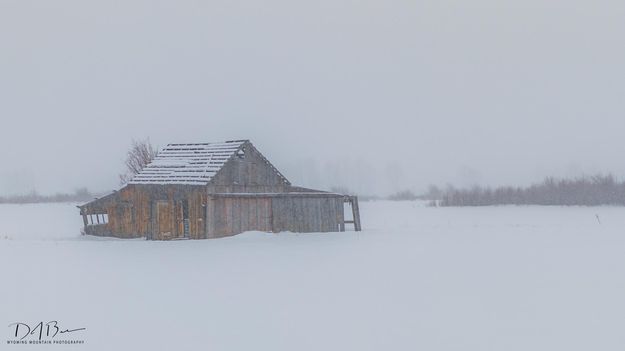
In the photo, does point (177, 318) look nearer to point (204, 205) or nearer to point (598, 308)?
point (598, 308)

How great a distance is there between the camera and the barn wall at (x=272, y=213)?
29.3 m

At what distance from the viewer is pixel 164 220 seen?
30000 mm

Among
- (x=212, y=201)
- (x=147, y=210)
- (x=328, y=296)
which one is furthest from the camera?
(x=147, y=210)

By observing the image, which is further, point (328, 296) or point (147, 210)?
point (147, 210)

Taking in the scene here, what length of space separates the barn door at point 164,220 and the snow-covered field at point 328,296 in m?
6.34

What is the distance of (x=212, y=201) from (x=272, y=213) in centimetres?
338

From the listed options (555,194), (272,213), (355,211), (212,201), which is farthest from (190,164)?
(555,194)

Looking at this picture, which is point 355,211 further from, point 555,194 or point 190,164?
point 555,194

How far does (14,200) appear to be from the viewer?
103 metres

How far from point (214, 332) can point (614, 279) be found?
996 cm

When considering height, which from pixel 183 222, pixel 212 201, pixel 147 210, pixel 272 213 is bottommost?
pixel 183 222

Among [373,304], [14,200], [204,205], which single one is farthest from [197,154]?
[14,200]

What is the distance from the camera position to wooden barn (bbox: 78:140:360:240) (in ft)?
96.2
